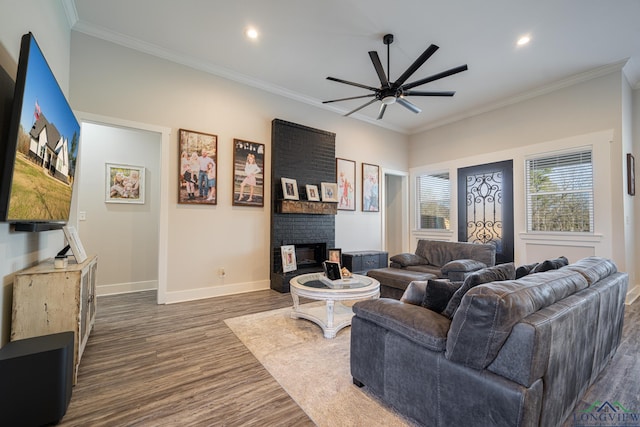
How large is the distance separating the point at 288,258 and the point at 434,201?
12.4 ft

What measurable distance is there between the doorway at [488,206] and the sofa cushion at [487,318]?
4331 mm

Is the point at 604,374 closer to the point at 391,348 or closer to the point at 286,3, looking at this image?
the point at 391,348

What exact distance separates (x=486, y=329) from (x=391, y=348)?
0.58m

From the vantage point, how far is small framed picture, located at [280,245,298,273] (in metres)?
4.42

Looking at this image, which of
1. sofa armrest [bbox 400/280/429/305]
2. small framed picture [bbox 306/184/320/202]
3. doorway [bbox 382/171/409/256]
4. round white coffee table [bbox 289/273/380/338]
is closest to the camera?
sofa armrest [bbox 400/280/429/305]

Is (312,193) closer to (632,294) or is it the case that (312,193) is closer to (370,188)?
(370,188)

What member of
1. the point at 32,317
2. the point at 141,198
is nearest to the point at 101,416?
the point at 32,317

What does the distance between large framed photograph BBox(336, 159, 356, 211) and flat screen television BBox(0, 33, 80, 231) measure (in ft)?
13.6

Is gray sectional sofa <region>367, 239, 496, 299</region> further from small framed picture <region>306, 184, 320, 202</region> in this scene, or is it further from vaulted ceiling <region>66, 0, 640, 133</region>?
vaulted ceiling <region>66, 0, 640, 133</region>

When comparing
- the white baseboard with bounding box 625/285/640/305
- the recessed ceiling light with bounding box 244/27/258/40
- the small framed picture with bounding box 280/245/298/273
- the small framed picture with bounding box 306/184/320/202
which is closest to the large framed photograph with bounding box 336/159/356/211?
the small framed picture with bounding box 306/184/320/202

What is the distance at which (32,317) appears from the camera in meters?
1.73

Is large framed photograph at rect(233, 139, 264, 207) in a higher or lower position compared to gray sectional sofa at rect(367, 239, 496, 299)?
higher

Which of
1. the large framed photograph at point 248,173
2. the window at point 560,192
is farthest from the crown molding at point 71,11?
the window at point 560,192

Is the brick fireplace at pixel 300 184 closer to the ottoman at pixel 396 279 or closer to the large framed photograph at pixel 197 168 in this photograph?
the large framed photograph at pixel 197 168
